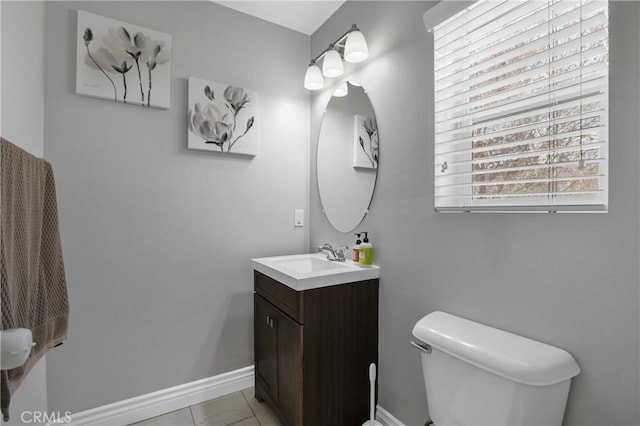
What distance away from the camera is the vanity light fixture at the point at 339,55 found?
5.21 ft

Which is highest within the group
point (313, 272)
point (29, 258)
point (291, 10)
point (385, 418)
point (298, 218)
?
point (291, 10)

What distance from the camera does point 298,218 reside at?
2.22m

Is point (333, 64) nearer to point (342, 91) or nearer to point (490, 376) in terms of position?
point (342, 91)

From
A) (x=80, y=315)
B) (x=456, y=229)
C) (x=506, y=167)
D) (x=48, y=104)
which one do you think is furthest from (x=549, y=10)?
(x=80, y=315)

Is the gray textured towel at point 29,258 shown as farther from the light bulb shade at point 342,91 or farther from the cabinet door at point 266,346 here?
the light bulb shade at point 342,91

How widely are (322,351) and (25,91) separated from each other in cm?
165

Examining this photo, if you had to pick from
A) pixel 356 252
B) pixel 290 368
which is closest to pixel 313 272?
pixel 356 252

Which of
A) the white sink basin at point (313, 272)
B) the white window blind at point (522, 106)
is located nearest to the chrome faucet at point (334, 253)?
the white sink basin at point (313, 272)

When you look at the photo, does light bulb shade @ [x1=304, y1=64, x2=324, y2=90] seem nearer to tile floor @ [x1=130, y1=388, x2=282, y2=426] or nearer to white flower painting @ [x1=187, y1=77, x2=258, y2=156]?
white flower painting @ [x1=187, y1=77, x2=258, y2=156]

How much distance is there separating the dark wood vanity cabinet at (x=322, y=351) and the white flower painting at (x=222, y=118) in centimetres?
90

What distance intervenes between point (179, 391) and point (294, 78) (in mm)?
2167

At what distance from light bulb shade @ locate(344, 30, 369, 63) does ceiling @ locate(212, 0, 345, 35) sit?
47 centimetres

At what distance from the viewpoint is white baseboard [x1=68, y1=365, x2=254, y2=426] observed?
1.61 m

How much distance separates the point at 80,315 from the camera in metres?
1.57
